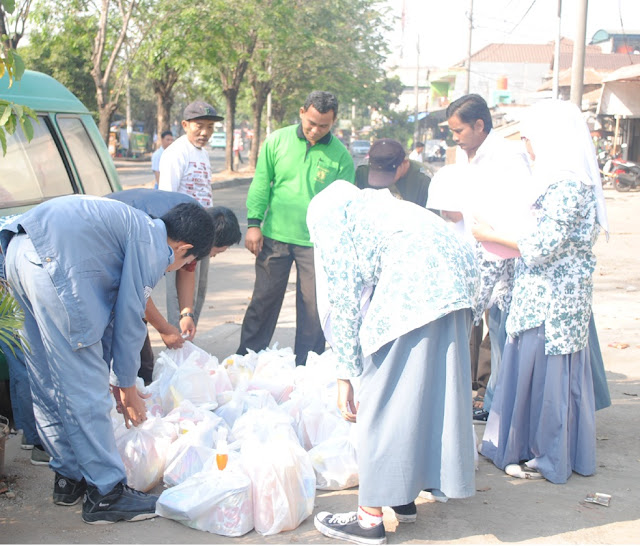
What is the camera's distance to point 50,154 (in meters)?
5.21

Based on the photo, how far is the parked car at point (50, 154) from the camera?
4805 millimetres

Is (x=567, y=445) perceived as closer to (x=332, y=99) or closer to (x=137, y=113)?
(x=332, y=99)

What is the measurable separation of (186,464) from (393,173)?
235 cm

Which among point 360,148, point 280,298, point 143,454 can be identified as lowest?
point 143,454

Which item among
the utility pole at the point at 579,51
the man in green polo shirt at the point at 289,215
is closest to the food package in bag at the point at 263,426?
the man in green polo shirt at the point at 289,215

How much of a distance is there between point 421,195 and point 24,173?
262cm

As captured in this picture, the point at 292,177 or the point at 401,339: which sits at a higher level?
the point at 292,177

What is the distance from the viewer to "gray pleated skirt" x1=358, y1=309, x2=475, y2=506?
9.80 ft

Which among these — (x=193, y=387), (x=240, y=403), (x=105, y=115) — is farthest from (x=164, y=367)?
(x=105, y=115)

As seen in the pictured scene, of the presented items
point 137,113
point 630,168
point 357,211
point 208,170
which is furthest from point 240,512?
point 137,113

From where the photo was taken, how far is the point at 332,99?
→ 5117 millimetres

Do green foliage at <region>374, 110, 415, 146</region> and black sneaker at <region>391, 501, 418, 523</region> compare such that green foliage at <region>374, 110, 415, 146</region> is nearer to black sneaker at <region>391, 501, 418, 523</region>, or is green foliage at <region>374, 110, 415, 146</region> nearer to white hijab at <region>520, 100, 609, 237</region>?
white hijab at <region>520, 100, 609, 237</region>

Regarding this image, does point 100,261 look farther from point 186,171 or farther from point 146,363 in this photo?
point 186,171

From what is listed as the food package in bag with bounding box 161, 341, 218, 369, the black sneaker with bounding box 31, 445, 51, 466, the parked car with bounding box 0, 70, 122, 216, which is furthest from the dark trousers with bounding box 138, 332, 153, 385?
the parked car with bounding box 0, 70, 122, 216
